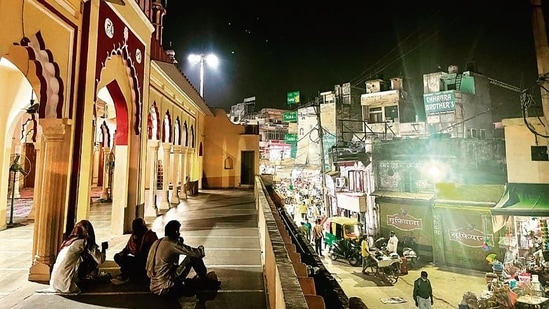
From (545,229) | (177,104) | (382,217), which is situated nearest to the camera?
(545,229)

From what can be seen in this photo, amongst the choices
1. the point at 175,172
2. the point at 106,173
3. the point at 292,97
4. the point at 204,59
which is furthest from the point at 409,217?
the point at 292,97

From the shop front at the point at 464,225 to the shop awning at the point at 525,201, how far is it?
2.27 metres

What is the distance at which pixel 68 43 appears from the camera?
5227mm

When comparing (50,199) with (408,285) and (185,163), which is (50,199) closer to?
(185,163)

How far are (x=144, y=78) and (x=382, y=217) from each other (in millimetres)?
15548

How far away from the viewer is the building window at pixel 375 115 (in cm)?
3422

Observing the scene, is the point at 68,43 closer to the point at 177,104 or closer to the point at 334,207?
the point at 177,104

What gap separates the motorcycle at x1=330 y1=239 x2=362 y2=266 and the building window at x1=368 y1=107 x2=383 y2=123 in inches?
826

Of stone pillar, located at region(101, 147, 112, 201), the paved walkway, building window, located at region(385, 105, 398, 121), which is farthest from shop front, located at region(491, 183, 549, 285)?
building window, located at region(385, 105, 398, 121)

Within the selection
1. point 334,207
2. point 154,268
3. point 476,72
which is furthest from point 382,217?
point 476,72

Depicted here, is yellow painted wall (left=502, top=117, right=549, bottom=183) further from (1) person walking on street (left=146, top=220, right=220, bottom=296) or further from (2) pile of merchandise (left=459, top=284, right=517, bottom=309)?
(1) person walking on street (left=146, top=220, right=220, bottom=296)

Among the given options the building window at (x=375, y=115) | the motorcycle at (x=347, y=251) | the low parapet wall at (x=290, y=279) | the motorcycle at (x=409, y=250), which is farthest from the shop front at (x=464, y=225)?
the building window at (x=375, y=115)

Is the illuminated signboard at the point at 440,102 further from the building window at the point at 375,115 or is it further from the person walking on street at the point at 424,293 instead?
Result: the person walking on street at the point at 424,293

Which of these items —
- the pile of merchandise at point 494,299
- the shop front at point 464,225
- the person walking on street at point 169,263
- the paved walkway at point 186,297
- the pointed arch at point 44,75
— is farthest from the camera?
the shop front at point 464,225
